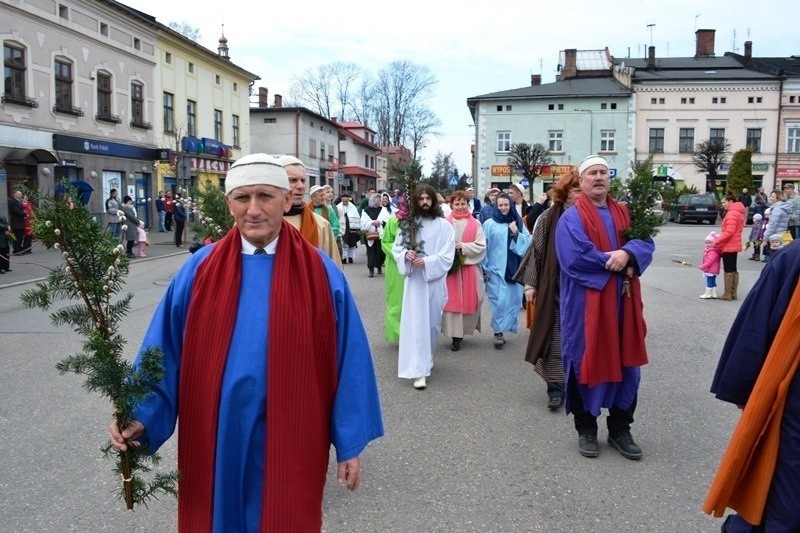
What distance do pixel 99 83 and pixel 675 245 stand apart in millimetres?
22974

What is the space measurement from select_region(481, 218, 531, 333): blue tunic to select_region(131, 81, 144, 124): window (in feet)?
82.5

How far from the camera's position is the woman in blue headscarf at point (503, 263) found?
→ 8.27 metres

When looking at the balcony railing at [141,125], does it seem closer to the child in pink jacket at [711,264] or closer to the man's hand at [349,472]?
the child in pink jacket at [711,264]

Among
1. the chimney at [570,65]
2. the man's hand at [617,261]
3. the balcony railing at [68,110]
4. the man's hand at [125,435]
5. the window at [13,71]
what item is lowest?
the man's hand at [125,435]

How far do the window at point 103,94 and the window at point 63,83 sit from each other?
183 centimetres

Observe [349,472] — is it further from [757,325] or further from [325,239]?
[325,239]

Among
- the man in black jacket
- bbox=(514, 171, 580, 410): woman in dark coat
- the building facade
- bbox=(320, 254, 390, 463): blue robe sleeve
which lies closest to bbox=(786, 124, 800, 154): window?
the building facade

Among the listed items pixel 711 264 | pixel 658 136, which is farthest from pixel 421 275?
pixel 658 136

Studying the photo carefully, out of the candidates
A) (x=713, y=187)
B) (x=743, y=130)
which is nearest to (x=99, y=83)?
(x=713, y=187)

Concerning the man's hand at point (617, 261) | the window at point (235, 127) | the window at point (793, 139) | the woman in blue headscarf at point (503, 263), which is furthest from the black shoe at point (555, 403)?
the window at point (793, 139)

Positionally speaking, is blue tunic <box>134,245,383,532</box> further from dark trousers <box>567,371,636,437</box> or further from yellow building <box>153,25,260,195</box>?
yellow building <box>153,25,260,195</box>

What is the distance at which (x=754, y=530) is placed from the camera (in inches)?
101

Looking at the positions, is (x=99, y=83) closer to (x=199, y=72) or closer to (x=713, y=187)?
(x=199, y=72)

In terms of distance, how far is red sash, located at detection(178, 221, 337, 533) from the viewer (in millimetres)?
2316
